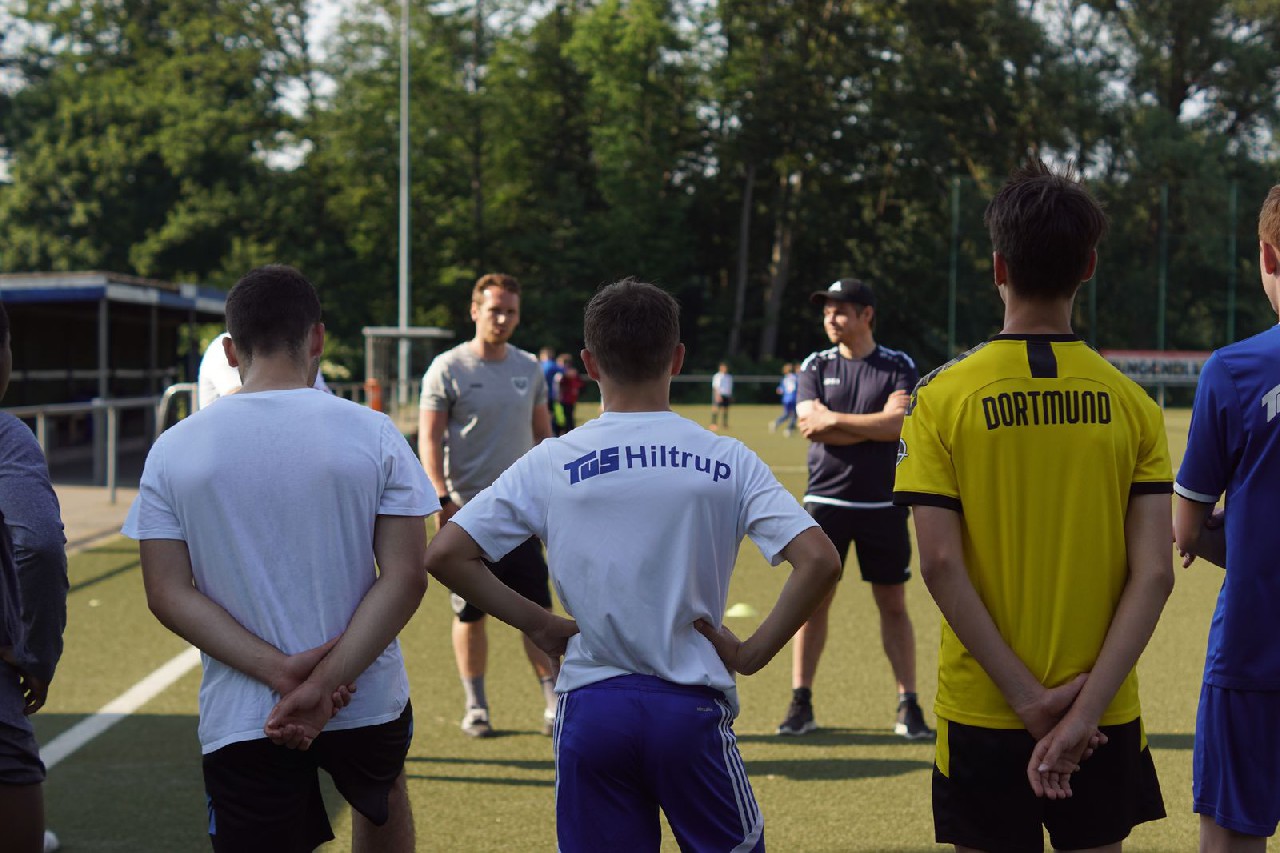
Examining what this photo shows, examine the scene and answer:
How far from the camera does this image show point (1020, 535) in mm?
2783

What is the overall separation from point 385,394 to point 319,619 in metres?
29.1

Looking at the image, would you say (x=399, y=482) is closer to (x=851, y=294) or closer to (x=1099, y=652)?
(x=1099, y=652)

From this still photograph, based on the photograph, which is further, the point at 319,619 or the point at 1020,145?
the point at 1020,145

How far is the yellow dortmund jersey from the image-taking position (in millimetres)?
2758

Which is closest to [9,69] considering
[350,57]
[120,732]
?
[350,57]

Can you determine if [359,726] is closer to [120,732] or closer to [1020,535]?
[1020,535]

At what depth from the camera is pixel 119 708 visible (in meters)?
6.62

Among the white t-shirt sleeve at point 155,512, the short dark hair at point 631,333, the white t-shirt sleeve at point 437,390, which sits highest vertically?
the short dark hair at point 631,333

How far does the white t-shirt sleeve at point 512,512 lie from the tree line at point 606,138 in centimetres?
5049

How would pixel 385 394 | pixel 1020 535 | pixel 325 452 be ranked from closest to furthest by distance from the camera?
pixel 1020 535, pixel 325 452, pixel 385 394

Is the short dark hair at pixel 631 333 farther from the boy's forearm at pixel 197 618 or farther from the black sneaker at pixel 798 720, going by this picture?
the black sneaker at pixel 798 720

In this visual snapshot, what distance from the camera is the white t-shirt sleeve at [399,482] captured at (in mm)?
3084

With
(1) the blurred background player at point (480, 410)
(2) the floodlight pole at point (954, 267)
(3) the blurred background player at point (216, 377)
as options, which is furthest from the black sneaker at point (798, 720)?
(2) the floodlight pole at point (954, 267)

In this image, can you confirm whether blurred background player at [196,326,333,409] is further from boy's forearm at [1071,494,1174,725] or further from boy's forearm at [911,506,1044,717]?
boy's forearm at [1071,494,1174,725]
